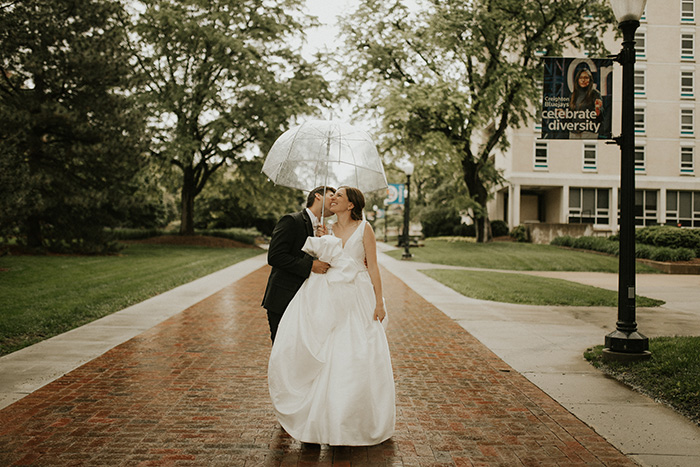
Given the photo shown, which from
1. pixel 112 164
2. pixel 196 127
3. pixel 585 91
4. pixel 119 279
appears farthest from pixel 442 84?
pixel 585 91

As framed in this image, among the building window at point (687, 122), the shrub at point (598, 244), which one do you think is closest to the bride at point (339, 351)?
the shrub at point (598, 244)

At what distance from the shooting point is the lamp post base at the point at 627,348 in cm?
662

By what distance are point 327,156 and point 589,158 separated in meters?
43.1

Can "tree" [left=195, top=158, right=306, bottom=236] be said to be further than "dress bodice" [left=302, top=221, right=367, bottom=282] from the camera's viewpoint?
Yes

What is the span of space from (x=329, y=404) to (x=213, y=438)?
1057mm

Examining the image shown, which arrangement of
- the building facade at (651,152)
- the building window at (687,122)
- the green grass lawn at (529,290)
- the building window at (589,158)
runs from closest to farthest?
the green grass lawn at (529,290)
the building facade at (651,152)
the building window at (589,158)
the building window at (687,122)

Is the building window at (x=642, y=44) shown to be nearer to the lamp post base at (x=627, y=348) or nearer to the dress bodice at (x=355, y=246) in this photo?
the lamp post base at (x=627, y=348)

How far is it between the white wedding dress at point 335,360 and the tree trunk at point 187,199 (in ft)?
100

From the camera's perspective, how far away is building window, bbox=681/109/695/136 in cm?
4450

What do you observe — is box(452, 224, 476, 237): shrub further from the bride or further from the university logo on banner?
the bride

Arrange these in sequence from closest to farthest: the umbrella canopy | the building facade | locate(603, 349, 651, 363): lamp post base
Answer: the umbrella canopy
locate(603, 349, 651, 363): lamp post base
the building facade

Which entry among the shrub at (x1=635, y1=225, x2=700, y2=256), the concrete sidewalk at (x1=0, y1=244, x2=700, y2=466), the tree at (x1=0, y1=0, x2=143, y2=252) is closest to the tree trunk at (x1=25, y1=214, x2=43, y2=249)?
the tree at (x1=0, y1=0, x2=143, y2=252)

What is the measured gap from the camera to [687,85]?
147ft

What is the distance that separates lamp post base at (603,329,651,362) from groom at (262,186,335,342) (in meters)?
4.19
